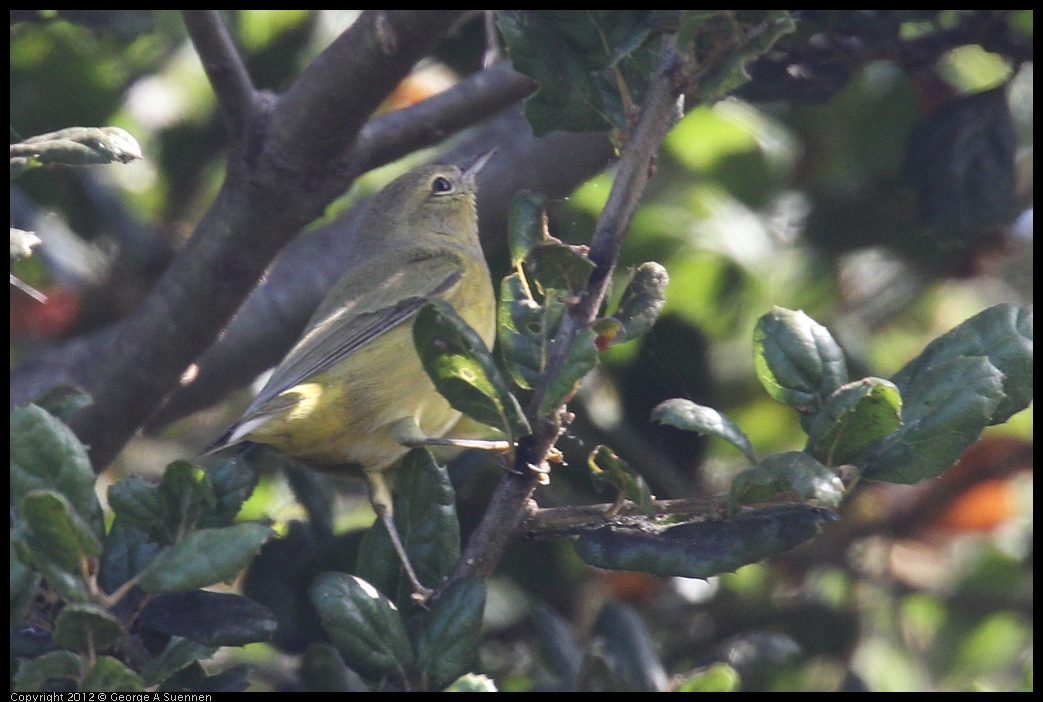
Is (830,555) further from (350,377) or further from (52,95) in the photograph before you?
(52,95)

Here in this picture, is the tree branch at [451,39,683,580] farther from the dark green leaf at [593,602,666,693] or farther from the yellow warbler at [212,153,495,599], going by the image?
the yellow warbler at [212,153,495,599]

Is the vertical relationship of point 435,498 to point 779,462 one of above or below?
below

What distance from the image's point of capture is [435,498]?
2.20 metres

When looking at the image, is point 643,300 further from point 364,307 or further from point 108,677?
point 364,307

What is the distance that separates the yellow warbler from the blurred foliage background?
0.29m

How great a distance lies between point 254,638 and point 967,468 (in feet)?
8.78

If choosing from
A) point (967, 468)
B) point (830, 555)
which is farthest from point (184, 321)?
point (967, 468)

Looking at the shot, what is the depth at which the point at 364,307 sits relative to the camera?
145 inches

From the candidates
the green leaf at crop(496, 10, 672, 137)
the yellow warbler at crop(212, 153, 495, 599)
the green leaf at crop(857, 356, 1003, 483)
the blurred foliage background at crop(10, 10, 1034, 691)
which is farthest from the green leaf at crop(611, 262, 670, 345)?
the yellow warbler at crop(212, 153, 495, 599)

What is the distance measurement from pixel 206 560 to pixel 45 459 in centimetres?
29

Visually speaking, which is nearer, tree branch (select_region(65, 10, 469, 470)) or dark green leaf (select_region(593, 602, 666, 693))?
dark green leaf (select_region(593, 602, 666, 693))

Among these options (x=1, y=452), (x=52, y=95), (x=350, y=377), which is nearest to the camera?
(x=1, y=452)

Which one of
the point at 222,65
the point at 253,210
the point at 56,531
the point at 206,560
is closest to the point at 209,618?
the point at 206,560

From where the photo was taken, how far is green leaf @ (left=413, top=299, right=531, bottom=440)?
1914mm
